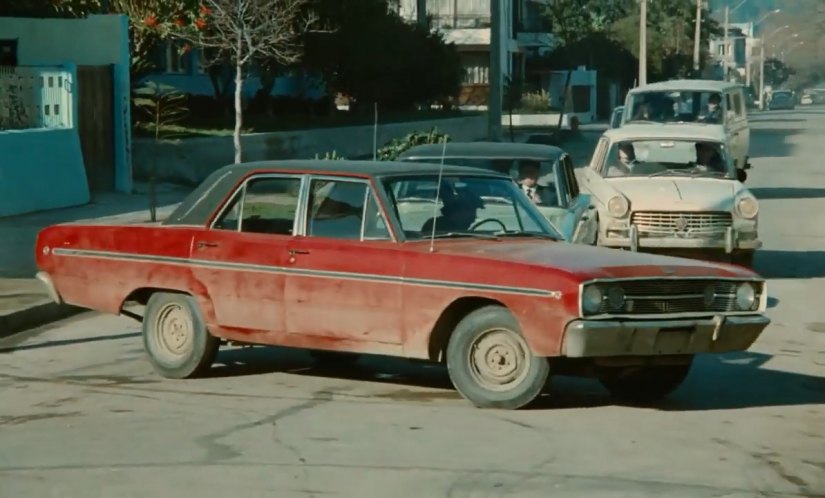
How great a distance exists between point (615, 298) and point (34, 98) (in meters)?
17.2

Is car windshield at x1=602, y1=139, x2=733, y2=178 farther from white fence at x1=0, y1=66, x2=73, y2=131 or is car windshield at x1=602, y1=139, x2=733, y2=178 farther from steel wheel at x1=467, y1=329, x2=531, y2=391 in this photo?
white fence at x1=0, y1=66, x2=73, y2=131

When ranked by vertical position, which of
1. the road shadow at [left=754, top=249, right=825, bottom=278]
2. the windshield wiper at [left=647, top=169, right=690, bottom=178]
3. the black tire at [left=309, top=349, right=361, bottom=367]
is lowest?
the black tire at [left=309, top=349, right=361, bottom=367]

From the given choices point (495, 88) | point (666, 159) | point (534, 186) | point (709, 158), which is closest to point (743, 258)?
point (709, 158)

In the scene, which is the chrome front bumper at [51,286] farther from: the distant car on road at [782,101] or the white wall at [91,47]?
the distant car on road at [782,101]

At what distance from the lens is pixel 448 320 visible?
32.9ft

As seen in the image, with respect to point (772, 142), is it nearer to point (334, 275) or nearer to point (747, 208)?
point (747, 208)

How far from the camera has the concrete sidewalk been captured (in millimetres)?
14297

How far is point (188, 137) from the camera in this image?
32469mm

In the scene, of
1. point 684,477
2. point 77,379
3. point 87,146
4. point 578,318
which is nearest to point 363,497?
point 684,477

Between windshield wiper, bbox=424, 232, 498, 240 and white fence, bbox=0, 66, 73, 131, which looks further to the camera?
white fence, bbox=0, 66, 73, 131

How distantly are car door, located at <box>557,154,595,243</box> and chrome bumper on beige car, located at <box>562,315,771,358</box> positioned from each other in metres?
4.31

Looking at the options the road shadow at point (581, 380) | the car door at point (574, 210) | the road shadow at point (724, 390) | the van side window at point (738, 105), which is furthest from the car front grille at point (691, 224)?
the van side window at point (738, 105)

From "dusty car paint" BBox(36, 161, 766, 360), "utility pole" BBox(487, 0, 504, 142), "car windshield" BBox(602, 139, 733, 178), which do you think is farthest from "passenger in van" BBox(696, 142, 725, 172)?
"utility pole" BBox(487, 0, 504, 142)

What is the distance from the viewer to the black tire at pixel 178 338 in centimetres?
1102
